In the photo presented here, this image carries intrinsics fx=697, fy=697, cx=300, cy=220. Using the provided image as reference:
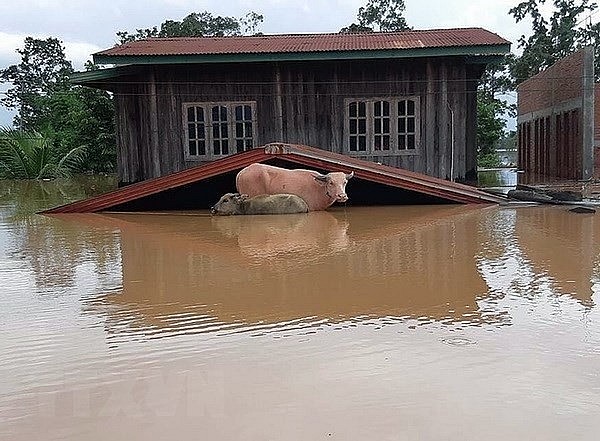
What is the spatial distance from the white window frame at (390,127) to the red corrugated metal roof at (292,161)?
3.43m

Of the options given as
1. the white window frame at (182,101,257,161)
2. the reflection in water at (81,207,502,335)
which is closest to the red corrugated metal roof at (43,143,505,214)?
the reflection in water at (81,207,502,335)

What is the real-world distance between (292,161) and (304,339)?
8107 millimetres

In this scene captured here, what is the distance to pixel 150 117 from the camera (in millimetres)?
15484

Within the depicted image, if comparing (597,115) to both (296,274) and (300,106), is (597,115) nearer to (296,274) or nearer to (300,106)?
(300,106)

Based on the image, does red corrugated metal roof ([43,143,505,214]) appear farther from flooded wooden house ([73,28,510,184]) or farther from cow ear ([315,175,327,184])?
flooded wooden house ([73,28,510,184])

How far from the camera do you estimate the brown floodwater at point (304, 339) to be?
2.97 meters

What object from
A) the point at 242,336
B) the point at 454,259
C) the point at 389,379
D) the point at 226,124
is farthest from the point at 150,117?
the point at 389,379

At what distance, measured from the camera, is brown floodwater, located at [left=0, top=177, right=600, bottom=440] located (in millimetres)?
2971

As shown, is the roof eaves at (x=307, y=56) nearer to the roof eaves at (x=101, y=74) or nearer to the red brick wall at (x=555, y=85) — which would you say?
the roof eaves at (x=101, y=74)

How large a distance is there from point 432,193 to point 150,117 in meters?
6.88

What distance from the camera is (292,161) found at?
12.0 metres

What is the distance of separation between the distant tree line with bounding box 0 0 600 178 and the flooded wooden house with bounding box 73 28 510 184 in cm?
347

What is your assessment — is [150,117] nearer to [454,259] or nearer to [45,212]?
[45,212]

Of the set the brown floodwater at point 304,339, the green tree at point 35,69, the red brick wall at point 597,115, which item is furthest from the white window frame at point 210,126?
the green tree at point 35,69
